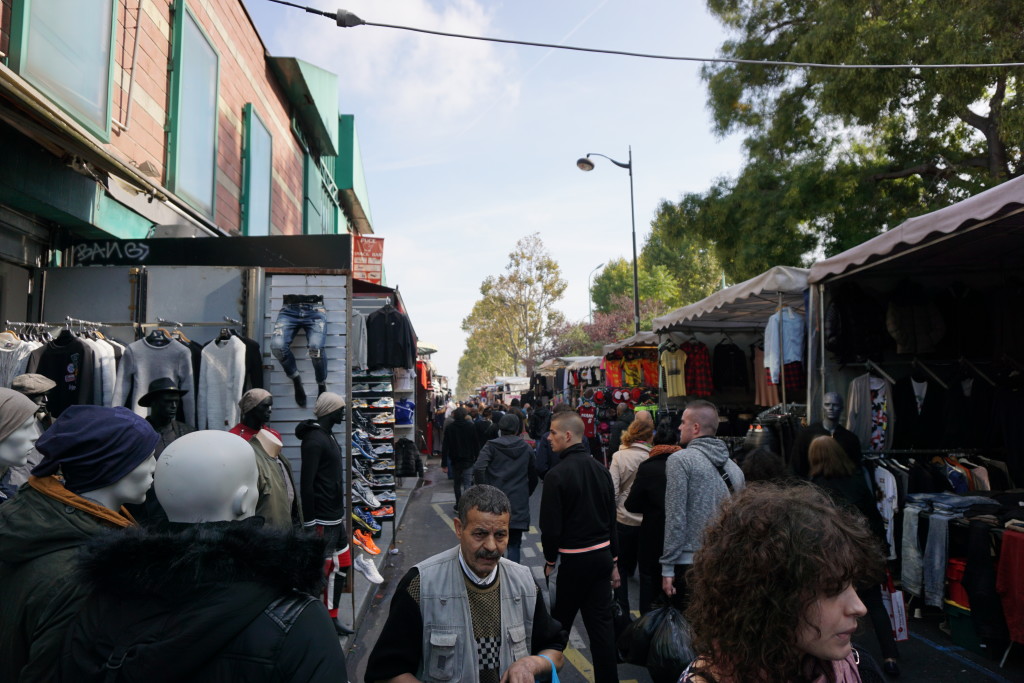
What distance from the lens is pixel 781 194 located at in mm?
15758

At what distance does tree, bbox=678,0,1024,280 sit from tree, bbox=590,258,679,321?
2614cm

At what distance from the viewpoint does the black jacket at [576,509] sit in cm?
472

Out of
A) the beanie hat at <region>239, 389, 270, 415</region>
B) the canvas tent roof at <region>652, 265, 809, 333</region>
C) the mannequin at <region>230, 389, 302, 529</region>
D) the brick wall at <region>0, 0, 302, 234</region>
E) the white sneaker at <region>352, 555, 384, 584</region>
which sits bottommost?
the white sneaker at <region>352, 555, 384, 584</region>

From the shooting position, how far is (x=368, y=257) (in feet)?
47.2

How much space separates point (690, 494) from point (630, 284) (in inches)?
1946

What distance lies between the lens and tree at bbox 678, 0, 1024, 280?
39.6 ft

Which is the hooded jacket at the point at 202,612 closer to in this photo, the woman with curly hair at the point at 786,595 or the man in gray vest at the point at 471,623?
the woman with curly hair at the point at 786,595

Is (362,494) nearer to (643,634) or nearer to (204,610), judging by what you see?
(643,634)

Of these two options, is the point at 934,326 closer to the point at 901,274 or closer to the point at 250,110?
the point at 901,274

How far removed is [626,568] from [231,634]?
4959 millimetres

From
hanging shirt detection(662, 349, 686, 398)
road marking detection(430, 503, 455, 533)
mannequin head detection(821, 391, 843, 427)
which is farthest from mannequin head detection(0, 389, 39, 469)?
hanging shirt detection(662, 349, 686, 398)

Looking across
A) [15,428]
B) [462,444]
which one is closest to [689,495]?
[15,428]

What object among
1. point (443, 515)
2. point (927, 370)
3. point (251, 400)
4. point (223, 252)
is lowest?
point (443, 515)

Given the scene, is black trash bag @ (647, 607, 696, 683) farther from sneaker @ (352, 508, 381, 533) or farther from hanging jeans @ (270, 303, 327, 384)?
sneaker @ (352, 508, 381, 533)
